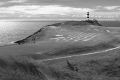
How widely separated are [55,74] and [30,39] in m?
6.11

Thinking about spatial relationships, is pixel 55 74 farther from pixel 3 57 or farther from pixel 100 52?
pixel 100 52

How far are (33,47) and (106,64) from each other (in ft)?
13.0

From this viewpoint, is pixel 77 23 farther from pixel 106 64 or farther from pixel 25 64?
pixel 25 64

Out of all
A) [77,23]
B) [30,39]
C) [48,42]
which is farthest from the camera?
[77,23]

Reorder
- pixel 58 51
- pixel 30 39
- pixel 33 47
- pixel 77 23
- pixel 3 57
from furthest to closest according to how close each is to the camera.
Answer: pixel 77 23
pixel 30 39
pixel 33 47
pixel 58 51
pixel 3 57

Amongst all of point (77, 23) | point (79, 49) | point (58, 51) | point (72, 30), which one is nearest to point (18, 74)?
point (58, 51)

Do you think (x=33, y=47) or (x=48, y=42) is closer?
(x=33, y=47)

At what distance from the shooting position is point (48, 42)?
13.5 meters

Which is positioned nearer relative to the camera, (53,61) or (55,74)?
(55,74)

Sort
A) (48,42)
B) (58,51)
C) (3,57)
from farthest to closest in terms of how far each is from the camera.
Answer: (48,42) → (58,51) → (3,57)

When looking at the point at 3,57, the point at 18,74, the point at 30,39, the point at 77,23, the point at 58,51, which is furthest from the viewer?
the point at 77,23

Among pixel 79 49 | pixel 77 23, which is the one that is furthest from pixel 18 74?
pixel 77 23

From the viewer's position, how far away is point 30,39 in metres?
15.4

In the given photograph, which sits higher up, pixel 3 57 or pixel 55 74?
pixel 3 57
